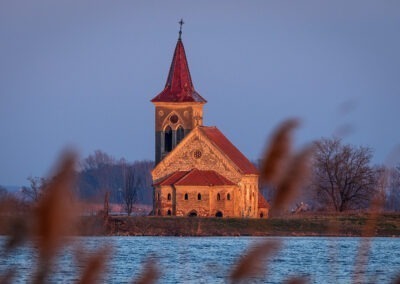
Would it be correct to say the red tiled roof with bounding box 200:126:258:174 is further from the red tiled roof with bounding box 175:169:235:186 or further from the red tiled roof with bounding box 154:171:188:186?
the red tiled roof with bounding box 154:171:188:186

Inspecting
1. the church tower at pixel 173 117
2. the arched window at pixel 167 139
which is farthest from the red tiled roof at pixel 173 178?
the arched window at pixel 167 139

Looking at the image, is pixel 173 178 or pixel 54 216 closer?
pixel 54 216

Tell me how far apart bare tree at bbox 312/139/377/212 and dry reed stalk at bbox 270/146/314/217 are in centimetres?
6439

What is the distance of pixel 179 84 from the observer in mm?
72812

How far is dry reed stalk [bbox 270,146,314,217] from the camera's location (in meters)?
6.16

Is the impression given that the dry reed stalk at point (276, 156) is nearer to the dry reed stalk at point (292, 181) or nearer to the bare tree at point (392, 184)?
the dry reed stalk at point (292, 181)

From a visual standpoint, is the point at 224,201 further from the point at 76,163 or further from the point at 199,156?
the point at 76,163

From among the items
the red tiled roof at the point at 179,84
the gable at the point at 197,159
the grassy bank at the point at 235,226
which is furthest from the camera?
the red tiled roof at the point at 179,84

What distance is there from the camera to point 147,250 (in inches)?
1700

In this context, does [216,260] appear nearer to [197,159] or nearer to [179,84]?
[197,159]

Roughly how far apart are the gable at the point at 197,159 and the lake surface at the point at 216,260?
1044 cm

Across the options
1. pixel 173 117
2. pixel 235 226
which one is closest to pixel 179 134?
pixel 173 117

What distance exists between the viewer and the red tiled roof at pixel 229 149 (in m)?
67.4

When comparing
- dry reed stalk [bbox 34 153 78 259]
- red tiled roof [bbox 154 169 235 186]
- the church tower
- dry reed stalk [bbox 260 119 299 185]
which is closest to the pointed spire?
the church tower
